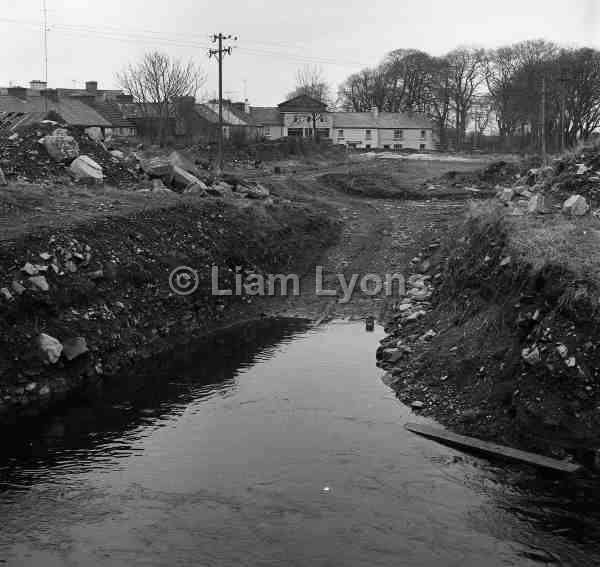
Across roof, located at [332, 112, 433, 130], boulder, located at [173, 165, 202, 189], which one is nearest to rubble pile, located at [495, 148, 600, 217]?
boulder, located at [173, 165, 202, 189]

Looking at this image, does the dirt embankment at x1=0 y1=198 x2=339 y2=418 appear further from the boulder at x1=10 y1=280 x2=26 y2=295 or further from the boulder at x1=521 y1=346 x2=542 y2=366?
the boulder at x1=521 y1=346 x2=542 y2=366

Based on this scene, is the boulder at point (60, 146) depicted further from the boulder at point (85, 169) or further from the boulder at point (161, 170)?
the boulder at point (161, 170)

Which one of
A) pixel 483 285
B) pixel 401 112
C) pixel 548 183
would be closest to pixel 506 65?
pixel 401 112

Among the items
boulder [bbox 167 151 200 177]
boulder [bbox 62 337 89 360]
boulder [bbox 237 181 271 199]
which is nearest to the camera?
boulder [bbox 62 337 89 360]

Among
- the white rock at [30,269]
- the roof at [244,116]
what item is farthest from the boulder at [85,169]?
the roof at [244,116]

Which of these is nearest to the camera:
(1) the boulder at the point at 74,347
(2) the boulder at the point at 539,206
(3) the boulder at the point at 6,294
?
(3) the boulder at the point at 6,294

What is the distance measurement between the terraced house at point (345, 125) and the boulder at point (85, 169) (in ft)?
179

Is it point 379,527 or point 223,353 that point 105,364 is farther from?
point 379,527

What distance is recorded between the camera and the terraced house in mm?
80938

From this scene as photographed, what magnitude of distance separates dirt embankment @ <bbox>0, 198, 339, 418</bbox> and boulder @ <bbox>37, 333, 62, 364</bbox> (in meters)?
0.03

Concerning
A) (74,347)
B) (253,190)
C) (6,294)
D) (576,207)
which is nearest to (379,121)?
(253,190)

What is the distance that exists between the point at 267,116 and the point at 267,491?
246ft

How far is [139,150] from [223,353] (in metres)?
28.7

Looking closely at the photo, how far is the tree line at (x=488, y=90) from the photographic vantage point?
65500mm
